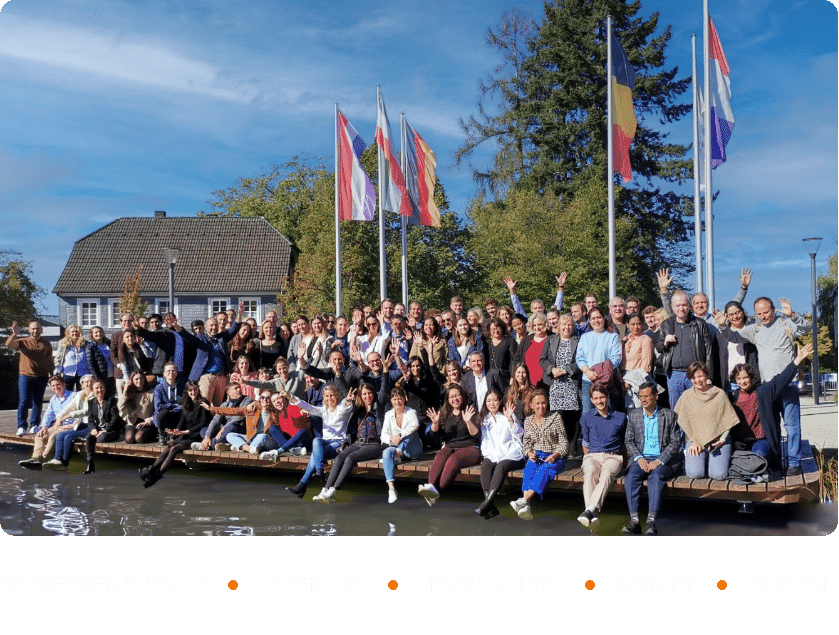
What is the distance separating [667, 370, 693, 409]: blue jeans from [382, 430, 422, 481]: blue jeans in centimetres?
292

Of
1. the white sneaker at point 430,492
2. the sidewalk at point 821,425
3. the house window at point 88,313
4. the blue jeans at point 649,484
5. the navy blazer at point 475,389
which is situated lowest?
the white sneaker at point 430,492

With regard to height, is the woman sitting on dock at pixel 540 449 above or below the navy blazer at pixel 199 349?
below

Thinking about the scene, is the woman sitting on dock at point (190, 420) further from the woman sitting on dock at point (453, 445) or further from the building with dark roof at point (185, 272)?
the building with dark roof at point (185, 272)

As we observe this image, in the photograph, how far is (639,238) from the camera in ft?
105

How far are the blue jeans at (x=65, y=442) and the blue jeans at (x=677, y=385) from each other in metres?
8.30

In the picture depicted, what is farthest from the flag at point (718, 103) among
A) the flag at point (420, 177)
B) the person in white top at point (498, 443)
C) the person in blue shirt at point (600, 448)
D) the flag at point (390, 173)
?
the person in white top at point (498, 443)

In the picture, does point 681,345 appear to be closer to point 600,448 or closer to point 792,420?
point 792,420

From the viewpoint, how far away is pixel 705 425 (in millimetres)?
7812

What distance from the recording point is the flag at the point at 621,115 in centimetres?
1435

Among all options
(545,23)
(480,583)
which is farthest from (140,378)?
(545,23)

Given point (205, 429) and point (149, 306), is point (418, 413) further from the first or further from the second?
point (149, 306)

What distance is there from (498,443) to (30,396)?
880cm

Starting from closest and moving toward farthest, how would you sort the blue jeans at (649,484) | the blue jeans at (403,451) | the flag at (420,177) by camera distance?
the blue jeans at (649,484)
the blue jeans at (403,451)
the flag at (420,177)

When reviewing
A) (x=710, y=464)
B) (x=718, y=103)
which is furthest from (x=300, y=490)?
(x=718, y=103)
